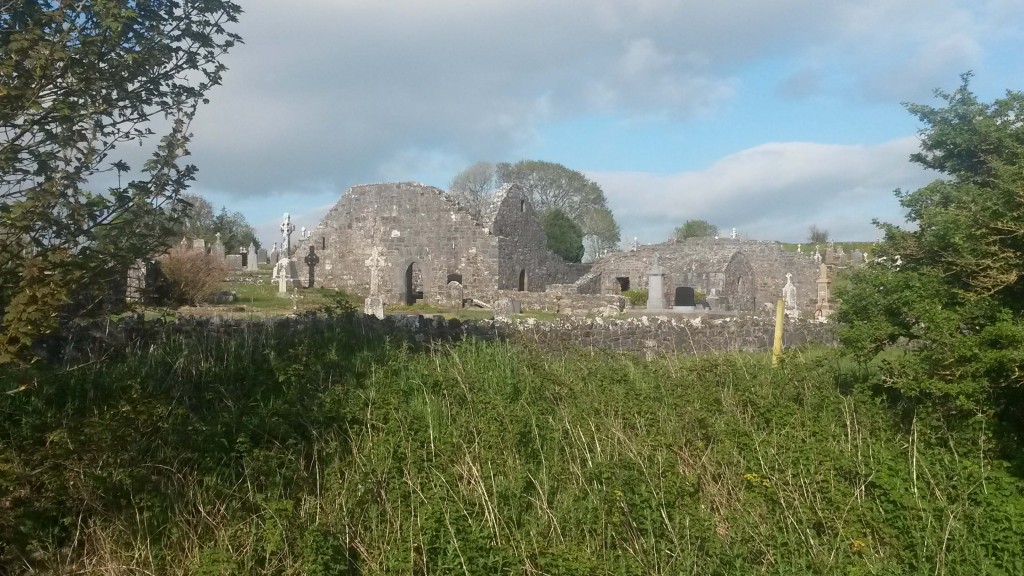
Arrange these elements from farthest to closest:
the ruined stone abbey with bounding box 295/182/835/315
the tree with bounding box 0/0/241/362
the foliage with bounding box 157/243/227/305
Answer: the ruined stone abbey with bounding box 295/182/835/315
the foliage with bounding box 157/243/227/305
the tree with bounding box 0/0/241/362

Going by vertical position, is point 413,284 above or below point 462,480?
above

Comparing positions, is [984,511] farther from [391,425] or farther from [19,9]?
[19,9]

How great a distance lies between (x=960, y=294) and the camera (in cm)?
638

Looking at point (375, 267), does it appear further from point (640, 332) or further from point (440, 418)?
point (440, 418)

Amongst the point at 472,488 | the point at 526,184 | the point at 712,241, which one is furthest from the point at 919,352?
the point at 526,184

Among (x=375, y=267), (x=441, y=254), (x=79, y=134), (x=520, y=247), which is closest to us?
(x=79, y=134)

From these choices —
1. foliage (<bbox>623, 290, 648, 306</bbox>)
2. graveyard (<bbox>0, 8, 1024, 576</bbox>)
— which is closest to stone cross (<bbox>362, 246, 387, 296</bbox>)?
foliage (<bbox>623, 290, 648, 306</bbox>)

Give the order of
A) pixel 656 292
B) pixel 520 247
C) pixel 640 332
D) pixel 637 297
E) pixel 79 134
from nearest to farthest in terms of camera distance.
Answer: pixel 79 134
pixel 640 332
pixel 656 292
pixel 520 247
pixel 637 297

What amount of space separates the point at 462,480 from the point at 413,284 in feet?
84.7

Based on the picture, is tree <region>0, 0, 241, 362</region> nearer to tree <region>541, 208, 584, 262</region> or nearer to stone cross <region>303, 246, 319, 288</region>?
stone cross <region>303, 246, 319, 288</region>

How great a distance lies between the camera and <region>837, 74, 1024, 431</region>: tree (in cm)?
604

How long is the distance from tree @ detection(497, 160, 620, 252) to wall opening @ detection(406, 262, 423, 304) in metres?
33.7

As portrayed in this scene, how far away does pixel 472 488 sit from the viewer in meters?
5.65

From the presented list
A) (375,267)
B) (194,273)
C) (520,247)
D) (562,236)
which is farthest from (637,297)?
(562,236)
